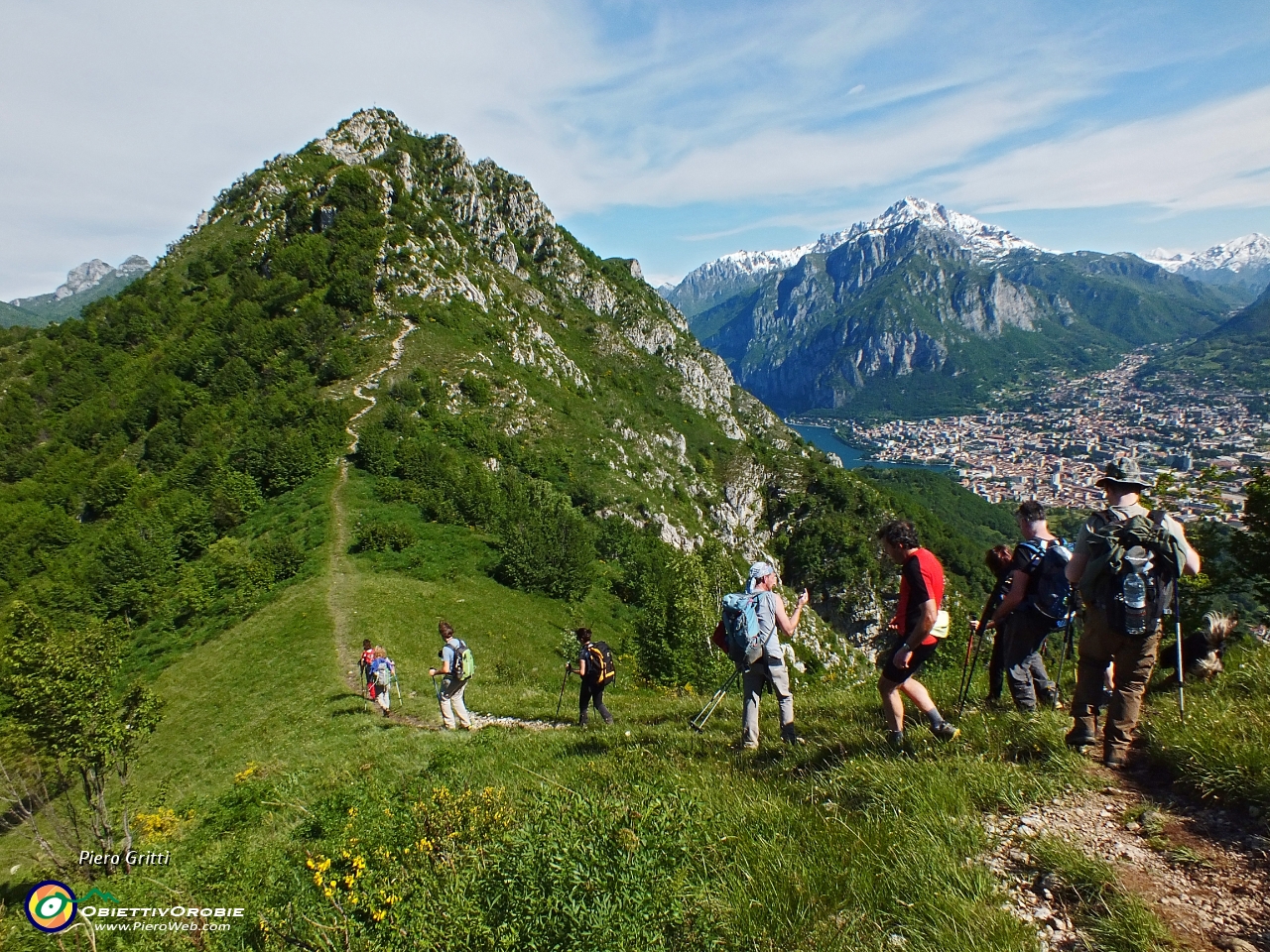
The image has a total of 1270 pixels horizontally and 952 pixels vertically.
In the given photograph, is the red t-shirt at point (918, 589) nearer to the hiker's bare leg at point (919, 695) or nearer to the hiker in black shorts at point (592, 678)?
the hiker's bare leg at point (919, 695)

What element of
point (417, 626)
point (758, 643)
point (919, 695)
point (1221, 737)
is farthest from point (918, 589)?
point (417, 626)

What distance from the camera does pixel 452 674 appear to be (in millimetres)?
12867

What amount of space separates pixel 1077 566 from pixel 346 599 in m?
26.1

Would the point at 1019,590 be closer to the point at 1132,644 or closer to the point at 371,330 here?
the point at 1132,644

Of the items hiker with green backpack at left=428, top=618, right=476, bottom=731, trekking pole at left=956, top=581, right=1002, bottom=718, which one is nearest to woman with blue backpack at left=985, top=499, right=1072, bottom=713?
trekking pole at left=956, top=581, right=1002, bottom=718

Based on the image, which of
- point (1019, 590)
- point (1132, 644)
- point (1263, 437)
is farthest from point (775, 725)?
point (1263, 437)

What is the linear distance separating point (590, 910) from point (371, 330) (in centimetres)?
6209

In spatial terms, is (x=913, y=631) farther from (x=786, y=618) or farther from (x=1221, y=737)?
(x=1221, y=737)

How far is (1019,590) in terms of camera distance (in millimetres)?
6723

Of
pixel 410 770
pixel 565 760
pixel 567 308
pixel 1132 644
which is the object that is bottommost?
pixel 410 770

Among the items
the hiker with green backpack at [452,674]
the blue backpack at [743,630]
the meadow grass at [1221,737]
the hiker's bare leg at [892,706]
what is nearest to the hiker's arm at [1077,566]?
the meadow grass at [1221,737]

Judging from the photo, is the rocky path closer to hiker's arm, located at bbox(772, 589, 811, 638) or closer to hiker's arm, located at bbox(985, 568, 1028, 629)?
hiker's arm, located at bbox(985, 568, 1028, 629)
